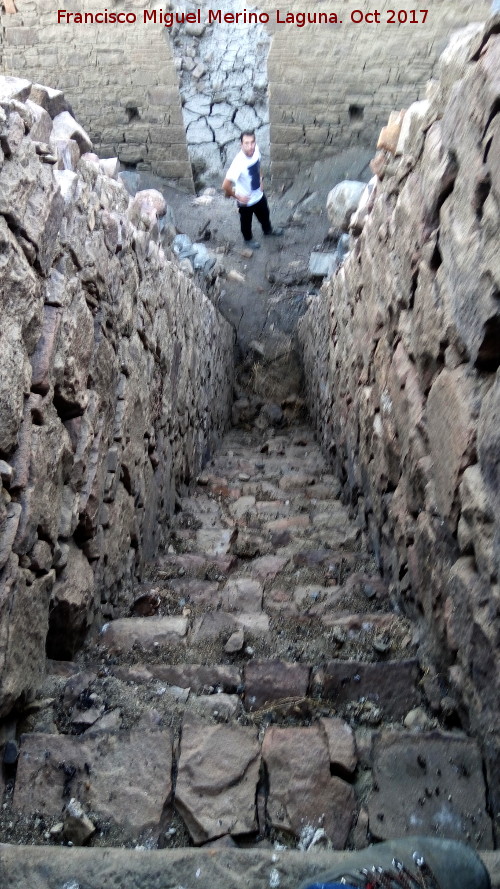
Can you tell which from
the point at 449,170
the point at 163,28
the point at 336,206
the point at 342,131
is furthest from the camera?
the point at 342,131

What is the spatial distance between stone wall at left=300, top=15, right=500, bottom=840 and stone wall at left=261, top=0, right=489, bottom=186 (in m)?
7.29

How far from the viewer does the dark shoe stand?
94 cm

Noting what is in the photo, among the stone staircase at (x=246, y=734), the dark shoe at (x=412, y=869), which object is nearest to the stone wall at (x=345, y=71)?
the stone staircase at (x=246, y=734)

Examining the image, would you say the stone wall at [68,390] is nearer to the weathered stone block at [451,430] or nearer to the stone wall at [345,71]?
the weathered stone block at [451,430]

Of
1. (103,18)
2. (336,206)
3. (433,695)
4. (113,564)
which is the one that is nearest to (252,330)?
(336,206)

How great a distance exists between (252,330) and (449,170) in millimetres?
6365

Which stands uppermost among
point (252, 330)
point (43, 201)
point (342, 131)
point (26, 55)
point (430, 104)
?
point (26, 55)

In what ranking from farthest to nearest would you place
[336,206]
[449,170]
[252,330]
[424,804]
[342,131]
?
[342,131] < [252,330] < [336,206] < [449,170] < [424,804]

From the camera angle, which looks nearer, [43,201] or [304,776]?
[304,776]

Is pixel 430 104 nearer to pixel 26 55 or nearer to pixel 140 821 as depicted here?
pixel 140 821

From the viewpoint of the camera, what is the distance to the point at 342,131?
889cm

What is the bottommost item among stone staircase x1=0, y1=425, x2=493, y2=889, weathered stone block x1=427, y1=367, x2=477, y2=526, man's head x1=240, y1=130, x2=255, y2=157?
stone staircase x1=0, y1=425, x2=493, y2=889

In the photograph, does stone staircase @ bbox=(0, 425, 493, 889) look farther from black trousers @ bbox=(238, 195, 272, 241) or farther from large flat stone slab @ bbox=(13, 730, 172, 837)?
black trousers @ bbox=(238, 195, 272, 241)

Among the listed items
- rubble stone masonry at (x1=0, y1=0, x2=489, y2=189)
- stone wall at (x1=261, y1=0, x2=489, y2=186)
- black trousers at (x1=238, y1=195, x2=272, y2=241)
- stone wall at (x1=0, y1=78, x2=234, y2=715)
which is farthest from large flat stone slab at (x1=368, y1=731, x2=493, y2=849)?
rubble stone masonry at (x1=0, y1=0, x2=489, y2=189)
